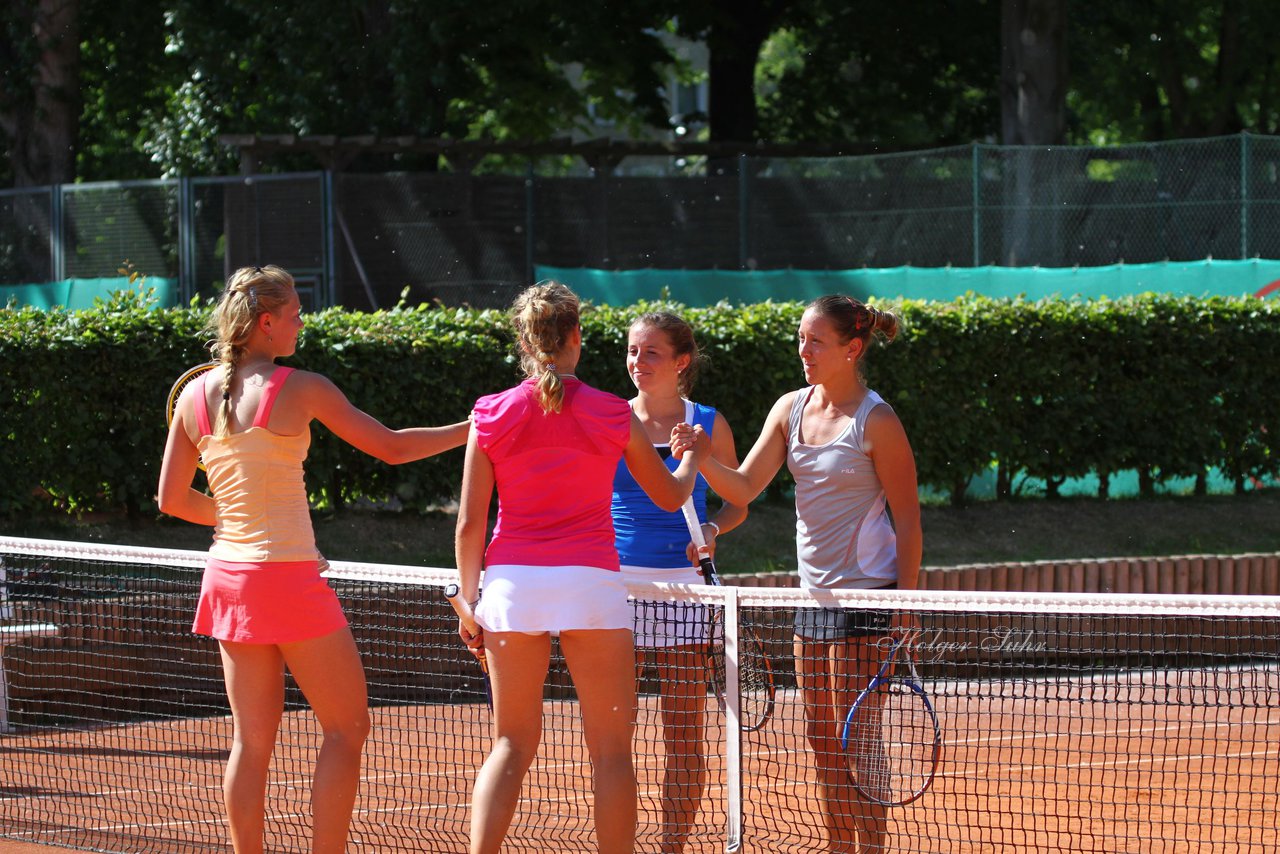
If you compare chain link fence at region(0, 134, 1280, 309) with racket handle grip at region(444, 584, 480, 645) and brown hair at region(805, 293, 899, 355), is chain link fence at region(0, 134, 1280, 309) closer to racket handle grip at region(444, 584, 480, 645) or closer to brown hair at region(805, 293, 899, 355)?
brown hair at region(805, 293, 899, 355)

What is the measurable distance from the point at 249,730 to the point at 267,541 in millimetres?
544

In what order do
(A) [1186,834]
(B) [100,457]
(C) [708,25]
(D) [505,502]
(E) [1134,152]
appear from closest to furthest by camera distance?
1. (D) [505,502]
2. (A) [1186,834]
3. (B) [100,457]
4. (E) [1134,152]
5. (C) [708,25]

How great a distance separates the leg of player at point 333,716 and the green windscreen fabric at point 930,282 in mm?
7842

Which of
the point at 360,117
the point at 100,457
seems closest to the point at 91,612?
the point at 100,457

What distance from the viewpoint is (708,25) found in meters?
25.5

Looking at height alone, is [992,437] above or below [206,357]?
below

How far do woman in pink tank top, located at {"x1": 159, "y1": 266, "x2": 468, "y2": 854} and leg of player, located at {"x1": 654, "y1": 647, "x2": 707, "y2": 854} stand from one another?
103cm

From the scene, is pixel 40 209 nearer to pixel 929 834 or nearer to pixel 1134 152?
pixel 1134 152

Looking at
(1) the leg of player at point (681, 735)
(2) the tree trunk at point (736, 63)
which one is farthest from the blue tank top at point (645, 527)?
(2) the tree trunk at point (736, 63)

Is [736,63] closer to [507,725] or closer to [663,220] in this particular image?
[663,220]

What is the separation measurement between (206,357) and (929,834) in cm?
647

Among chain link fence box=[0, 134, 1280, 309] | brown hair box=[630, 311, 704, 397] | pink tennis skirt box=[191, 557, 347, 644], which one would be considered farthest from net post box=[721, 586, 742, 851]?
chain link fence box=[0, 134, 1280, 309]

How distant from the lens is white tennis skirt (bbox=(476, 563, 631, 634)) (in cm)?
427

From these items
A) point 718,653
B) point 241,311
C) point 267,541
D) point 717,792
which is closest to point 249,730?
point 267,541
